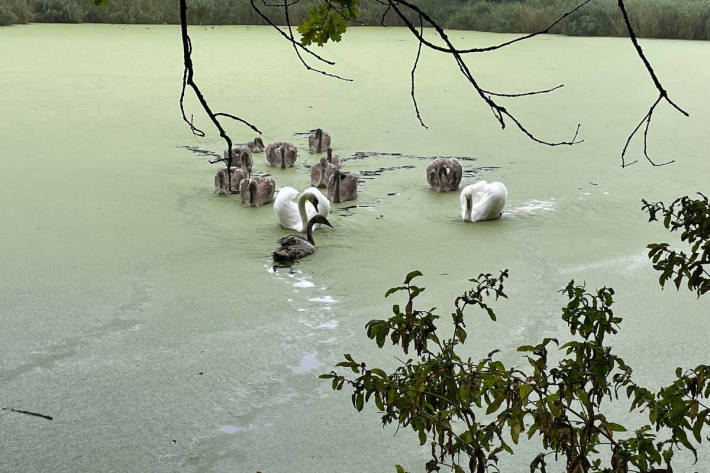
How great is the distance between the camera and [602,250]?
293 centimetres

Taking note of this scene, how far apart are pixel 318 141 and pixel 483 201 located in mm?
1305

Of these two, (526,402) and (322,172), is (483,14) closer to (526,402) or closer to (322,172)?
(322,172)

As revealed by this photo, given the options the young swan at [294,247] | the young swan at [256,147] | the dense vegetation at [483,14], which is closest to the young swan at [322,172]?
the young swan at [256,147]

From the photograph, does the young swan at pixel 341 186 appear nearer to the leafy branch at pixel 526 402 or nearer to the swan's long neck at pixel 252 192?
the swan's long neck at pixel 252 192

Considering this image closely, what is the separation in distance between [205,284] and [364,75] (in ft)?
13.3

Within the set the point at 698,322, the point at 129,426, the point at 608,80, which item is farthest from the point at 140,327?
the point at 608,80

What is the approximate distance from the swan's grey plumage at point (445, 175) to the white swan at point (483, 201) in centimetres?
40

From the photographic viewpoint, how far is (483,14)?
31.5 feet

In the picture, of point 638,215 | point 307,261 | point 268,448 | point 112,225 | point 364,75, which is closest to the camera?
point 268,448

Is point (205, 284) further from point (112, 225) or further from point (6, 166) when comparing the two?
point (6, 166)

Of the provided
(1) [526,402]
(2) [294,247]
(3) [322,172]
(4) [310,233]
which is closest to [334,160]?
(3) [322,172]

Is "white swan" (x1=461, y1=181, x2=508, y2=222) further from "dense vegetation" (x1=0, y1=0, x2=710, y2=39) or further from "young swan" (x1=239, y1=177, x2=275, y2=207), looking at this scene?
"dense vegetation" (x1=0, y1=0, x2=710, y2=39)

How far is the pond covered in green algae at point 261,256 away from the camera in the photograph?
5.63ft

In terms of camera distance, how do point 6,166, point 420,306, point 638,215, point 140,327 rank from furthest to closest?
point 6,166
point 638,215
point 420,306
point 140,327
